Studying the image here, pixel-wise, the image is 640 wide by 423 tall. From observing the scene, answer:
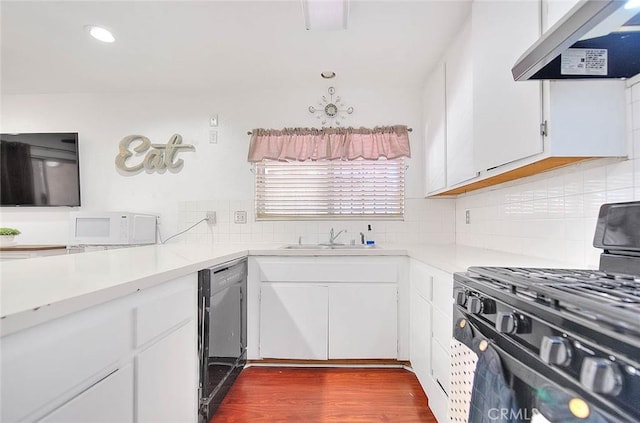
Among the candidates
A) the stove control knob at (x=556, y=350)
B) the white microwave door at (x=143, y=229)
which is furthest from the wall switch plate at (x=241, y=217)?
the stove control knob at (x=556, y=350)

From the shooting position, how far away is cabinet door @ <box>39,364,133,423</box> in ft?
2.26

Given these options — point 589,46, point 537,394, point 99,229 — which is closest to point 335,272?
point 537,394

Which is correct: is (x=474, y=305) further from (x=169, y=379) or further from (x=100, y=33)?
(x=100, y=33)

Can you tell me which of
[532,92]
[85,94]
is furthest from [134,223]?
[532,92]

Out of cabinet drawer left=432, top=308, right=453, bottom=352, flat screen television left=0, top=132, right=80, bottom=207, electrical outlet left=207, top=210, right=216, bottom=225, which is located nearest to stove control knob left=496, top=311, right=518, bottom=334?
cabinet drawer left=432, top=308, right=453, bottom=352

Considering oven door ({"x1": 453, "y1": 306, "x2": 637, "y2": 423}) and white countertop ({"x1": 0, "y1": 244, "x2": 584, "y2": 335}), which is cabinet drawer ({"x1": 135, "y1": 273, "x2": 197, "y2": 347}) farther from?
oven door ({"x1": 453, "y1": 306, "x2": 637, "y2": 423})

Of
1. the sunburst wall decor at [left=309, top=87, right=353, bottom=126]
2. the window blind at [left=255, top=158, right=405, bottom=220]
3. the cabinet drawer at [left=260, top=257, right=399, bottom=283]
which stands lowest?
the cabinet drawer at [left=260, top=257, right=399, bottom=283]

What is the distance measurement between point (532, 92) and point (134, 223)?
9.46ft

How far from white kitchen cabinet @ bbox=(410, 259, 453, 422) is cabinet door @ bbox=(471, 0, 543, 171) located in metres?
0.63

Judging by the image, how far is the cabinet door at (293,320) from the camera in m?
2.16

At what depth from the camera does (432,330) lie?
5.33 ft

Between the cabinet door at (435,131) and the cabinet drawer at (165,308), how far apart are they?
5.98ft

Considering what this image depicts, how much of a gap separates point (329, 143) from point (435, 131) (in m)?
0.91

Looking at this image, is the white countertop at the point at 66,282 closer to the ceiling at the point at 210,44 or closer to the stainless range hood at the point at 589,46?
the stainless range hood at the point at 589,46
